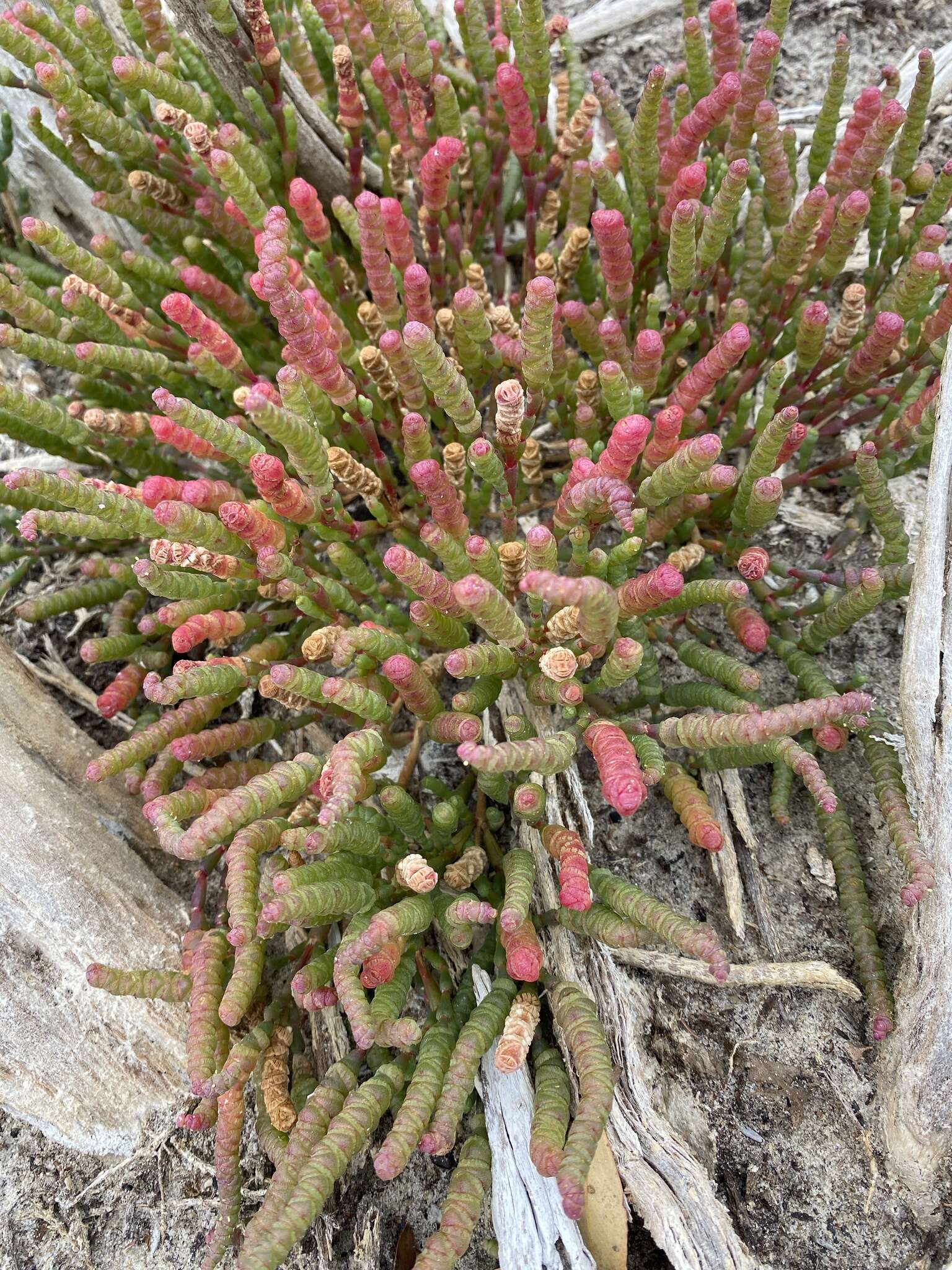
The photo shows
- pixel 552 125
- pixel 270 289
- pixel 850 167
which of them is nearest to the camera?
pixel 270 289

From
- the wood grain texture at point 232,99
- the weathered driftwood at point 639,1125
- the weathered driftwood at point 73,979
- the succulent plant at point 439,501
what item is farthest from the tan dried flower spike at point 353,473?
the wood grain texture at point 232,99

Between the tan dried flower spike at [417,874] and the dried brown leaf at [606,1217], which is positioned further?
the dried brown leaf at [606,1217]

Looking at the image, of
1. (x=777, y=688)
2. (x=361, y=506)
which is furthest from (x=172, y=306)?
(x=777, y=688)

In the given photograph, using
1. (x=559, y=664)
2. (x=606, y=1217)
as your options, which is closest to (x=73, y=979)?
(x=606, y=1217)

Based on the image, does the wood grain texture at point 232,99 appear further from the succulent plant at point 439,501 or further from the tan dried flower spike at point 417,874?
the tan dried flower spike at point 417,874

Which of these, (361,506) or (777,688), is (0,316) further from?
(777,688)

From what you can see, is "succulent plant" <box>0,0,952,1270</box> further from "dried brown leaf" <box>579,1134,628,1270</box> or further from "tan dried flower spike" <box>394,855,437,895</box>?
"dried brown leaf" <box>579,1134,628,1270</box>
